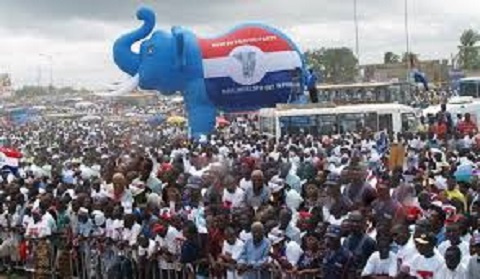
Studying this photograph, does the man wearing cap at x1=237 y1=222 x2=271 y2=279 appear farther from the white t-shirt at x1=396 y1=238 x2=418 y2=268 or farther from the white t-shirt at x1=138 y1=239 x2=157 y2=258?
the white t-shirt at x1=396 y1=238 x2=418 y2=268

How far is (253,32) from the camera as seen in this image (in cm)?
2830

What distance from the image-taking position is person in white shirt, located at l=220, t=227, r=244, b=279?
9531 mm

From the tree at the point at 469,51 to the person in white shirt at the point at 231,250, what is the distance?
74306 mm

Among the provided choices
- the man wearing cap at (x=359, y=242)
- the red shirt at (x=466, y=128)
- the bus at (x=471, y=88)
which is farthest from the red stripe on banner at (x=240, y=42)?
the man wearing cap at (x=359, y=242)

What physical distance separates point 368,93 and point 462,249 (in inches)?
1297

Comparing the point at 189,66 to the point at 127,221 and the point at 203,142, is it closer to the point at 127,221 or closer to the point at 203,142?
the point at 203,142

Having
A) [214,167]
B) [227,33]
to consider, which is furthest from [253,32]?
[214,167]

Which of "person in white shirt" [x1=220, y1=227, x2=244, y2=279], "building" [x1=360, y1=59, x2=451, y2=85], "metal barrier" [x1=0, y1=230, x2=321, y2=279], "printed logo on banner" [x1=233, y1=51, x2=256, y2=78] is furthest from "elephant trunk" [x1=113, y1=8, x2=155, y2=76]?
"building" [x1=360, y1=59, x2=451, y2=85]

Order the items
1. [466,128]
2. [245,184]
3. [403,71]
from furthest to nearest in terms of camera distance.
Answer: [403,71] < [466,128] < [245,184]

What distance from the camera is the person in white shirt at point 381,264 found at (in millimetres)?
8180

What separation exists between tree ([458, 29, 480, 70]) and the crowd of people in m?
67.3

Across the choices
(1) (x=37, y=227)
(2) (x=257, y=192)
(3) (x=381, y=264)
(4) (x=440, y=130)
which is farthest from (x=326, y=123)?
(3) (x=381, y=264)

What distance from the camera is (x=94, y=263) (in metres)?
11.8

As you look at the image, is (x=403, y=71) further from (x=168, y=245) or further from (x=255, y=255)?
(x=255, y=255)
